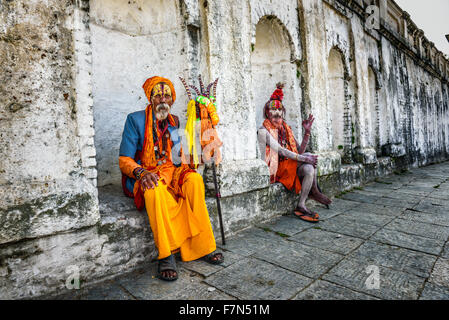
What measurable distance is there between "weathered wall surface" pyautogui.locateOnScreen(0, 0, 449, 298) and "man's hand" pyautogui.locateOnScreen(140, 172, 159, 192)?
1.04 ft

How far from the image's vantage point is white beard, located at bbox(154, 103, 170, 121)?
265 centimetres

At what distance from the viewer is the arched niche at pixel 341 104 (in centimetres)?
631

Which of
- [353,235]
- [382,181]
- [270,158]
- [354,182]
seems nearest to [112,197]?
[270,158]

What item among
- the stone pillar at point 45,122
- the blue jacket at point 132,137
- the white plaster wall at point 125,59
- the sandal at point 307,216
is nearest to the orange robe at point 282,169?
the sandal at point 307,216

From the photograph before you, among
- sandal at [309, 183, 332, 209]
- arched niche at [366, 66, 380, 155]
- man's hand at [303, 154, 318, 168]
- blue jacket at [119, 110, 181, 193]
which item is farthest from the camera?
arched niche at [366, 66, 380, 155]

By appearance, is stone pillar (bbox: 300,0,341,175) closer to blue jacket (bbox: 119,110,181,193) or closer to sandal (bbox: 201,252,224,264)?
sandal (bbox: 201,252,224,264)

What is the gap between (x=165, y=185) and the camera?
236 centimetres

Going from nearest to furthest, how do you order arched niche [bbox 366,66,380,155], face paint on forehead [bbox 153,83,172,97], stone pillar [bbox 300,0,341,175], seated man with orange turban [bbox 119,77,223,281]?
seated man with orange turban [bbox 119,77,223,281] → face paint on forehead [bbox 153,83,172,97] → stone pillar [bbox 300,0,341,175] → arched niche [bbox 366,66,380,155]

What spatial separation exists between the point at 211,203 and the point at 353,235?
5.30 ft

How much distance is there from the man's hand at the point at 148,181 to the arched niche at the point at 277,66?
3.09 meters

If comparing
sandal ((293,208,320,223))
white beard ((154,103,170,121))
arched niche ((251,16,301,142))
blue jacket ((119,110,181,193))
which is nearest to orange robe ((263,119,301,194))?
sandal ((293,208,320,223))

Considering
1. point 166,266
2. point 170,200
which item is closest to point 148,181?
point 170,200

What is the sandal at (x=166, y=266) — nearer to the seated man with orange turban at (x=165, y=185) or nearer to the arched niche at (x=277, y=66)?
the seated man with orange turban at (x=165, y=185)

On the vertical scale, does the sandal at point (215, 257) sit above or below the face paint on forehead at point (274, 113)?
below
